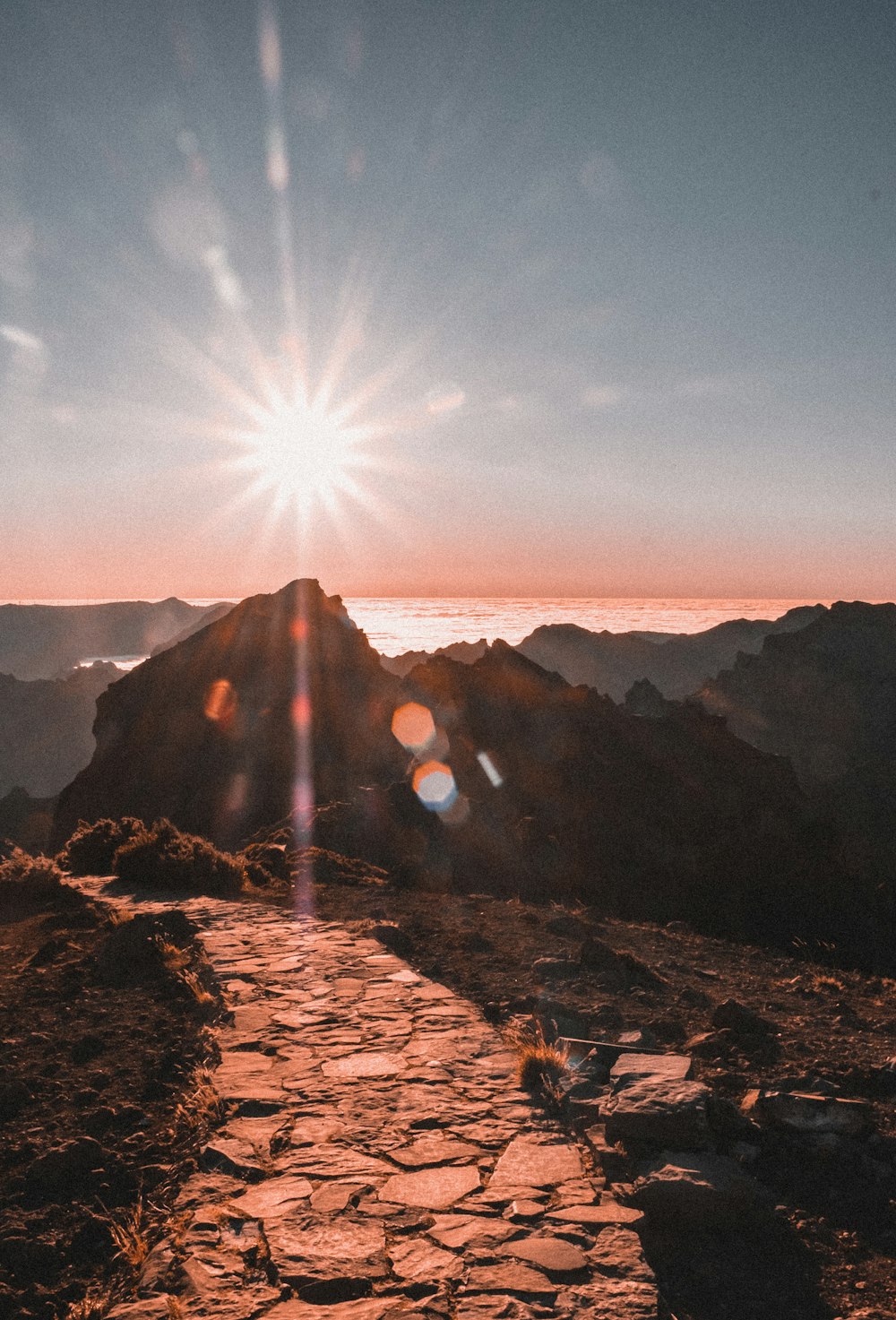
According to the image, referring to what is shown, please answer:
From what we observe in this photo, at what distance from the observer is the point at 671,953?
999 centimetres

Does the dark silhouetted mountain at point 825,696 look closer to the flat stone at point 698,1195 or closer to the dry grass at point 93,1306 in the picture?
the flat stone at point 698,1195

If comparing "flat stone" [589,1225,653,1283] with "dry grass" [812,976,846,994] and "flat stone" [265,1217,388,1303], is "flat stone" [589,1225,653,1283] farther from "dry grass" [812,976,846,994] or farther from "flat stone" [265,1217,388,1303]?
"dry grass" [812,976,846,994]

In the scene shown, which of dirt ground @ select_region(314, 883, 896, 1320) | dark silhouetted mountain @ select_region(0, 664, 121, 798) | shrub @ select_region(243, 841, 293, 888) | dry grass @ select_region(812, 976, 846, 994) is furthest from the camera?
dark silhouetted mountain @ select_region(0, 664, 121, 798)

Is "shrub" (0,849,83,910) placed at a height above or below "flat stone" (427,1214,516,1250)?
below

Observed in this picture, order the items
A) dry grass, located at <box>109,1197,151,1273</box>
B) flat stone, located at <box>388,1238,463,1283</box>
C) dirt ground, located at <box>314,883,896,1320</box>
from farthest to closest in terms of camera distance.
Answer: dirt ground, located at <box>314,883,896,1320</box>
dry grass, located at <box>109,1197,151,1273</box>
flat stone, located at <box>388,1238,463,1283</box>

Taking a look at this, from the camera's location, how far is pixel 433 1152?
4.77m

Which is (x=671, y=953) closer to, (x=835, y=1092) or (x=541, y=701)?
(x=835, y=1092)

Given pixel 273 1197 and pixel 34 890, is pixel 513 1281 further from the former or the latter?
pixel 34 890

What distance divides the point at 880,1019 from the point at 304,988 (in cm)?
519

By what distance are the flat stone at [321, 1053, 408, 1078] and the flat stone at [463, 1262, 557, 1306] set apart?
2182 millimetres

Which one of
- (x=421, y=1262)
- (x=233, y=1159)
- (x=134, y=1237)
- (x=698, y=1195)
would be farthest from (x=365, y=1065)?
(x=698, y=1195)

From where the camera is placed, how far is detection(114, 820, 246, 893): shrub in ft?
43.3

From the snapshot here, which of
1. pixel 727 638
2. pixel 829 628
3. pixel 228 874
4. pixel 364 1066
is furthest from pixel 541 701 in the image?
pixel 727 638

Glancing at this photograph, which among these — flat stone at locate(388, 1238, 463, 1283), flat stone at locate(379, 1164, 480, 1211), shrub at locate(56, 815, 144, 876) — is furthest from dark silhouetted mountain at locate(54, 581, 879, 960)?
flat stone at locate(388, 1238, 463, 1283)
